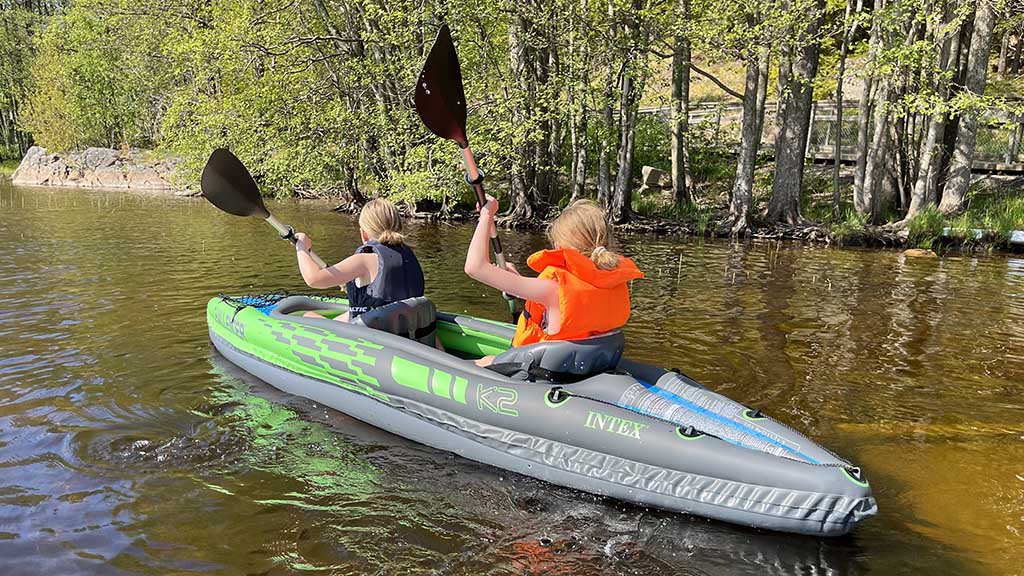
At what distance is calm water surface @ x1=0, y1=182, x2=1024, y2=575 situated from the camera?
3193 mm

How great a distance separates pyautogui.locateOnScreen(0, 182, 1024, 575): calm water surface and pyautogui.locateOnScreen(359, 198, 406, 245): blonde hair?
47.2 inches

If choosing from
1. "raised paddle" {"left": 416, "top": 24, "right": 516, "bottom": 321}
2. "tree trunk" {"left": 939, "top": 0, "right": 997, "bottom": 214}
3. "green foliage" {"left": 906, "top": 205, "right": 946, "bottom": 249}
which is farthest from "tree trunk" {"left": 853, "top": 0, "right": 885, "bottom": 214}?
"raised paddle" {"left": 416, "top": 24, "right": 516, "bottom": 321}

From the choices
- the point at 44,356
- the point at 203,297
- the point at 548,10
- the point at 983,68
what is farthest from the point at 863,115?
the point at 44,356

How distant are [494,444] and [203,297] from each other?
17.0 ft

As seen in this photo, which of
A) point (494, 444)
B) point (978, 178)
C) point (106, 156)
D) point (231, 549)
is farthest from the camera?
point (106, 156)

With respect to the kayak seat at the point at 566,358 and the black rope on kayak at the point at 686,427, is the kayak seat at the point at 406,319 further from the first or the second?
the black rope on kayak at the point at 686,427

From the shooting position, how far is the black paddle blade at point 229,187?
5.91 m

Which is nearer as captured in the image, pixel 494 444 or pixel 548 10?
pixel 494 444

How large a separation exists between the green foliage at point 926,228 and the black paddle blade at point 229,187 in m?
11.3

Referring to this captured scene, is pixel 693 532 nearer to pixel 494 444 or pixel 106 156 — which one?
pixel 494 444

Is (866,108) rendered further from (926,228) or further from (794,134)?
(926,228)

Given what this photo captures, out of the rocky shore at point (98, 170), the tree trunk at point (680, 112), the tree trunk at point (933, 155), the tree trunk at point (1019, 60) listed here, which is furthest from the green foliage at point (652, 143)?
the rocky shore at point (98, 170)

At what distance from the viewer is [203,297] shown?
802 cm

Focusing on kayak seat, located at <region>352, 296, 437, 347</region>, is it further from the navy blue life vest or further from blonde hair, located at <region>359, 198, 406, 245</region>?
blonde hair, located at <region>359, 198, 406, 245</region>
